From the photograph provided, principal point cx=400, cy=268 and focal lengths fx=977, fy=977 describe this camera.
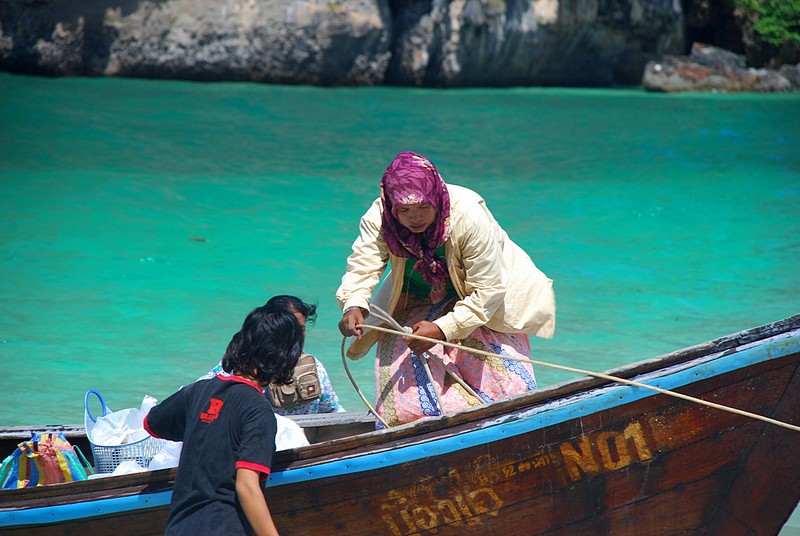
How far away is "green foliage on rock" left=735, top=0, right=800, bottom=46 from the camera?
20.5 m

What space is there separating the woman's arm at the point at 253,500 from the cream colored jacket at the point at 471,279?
934 millimetres

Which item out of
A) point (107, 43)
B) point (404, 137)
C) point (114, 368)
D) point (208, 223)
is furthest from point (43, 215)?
point (107, 43)

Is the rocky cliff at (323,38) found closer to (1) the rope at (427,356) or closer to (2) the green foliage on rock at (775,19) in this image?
(2) the green foliage on rock at (775,19)

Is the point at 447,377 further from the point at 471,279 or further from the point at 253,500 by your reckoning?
the point at 253,500

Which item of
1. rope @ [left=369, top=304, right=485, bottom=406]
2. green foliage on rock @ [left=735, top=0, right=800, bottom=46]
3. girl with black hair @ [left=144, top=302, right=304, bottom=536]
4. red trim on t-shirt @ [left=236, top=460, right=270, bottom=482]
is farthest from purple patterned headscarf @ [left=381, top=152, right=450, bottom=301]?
green foliage on rock @ [left=735, top=0, right=800, bottom=46]

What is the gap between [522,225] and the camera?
10672 millimetres

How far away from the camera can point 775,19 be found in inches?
808

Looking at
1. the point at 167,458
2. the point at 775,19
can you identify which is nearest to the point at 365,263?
the point at 167,458

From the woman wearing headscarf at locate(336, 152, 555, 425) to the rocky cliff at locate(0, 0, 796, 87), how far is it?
14.8m

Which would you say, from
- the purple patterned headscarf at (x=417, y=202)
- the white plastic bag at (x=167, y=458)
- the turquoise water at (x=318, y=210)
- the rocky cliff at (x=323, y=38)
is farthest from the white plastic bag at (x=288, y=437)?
the rocky cliff at (x=323, y=38)

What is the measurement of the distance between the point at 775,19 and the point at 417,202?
19621 mm

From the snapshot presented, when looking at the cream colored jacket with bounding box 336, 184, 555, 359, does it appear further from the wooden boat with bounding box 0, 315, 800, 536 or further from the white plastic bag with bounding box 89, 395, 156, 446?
the white plastic bag with bounding box 89, 395, 156, 446

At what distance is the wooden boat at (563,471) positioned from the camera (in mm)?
3068

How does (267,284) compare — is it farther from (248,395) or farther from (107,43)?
(107,43)
